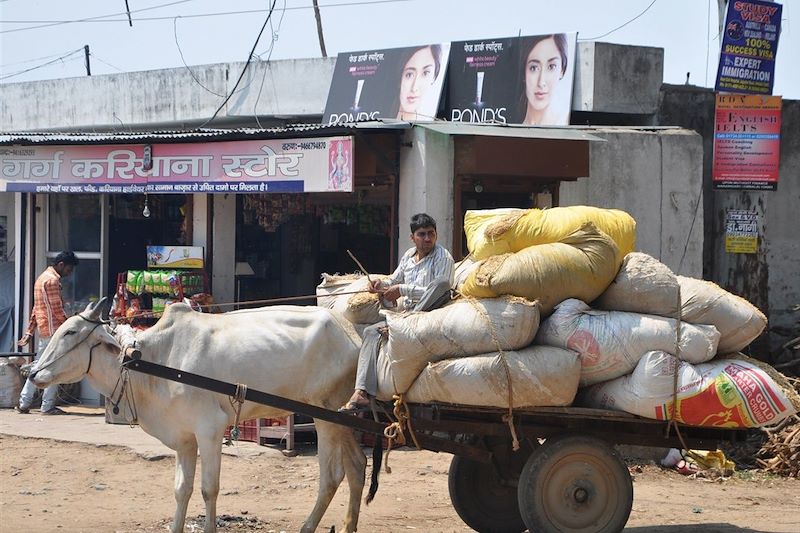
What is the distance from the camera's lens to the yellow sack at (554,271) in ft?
20.2

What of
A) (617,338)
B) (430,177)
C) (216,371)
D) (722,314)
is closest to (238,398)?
(216,371)

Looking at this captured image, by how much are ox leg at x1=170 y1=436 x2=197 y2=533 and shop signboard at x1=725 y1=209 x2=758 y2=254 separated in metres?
7.93

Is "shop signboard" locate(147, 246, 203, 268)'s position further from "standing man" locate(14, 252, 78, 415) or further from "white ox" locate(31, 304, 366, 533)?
"white ox" locate(31, 304, 366, 533)

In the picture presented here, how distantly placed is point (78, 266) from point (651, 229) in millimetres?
6631

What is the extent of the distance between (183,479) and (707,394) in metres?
3.16

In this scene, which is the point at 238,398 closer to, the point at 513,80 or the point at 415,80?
the point at 513,80

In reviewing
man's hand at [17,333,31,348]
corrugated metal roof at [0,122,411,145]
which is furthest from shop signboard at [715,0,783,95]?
man's hand at [17,333,31,348]

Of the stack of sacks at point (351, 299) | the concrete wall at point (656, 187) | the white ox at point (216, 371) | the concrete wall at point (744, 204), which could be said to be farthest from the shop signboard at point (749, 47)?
the white ox at point (216, 371)

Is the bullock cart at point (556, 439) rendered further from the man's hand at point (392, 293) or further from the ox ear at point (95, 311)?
the man's hand at point (392, 293)

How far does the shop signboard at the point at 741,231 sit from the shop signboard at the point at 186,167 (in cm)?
511

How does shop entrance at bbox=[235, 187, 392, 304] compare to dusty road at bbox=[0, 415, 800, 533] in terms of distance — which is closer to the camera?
dusty road at bbox=[0, 415, 800, 533]

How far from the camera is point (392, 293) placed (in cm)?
696

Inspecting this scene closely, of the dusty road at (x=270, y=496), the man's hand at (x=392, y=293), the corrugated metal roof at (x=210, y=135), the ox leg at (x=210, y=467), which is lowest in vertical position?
the dusty road at (x=270, y=496)

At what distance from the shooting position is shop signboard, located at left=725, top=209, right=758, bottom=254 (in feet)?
42.0
